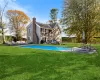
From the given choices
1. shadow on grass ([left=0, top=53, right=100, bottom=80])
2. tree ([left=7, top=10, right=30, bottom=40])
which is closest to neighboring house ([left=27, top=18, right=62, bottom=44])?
tree ([left=7, top=10, right=30, bottom=40])

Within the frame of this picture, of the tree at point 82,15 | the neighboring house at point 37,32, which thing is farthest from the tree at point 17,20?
the tree at point 82,15

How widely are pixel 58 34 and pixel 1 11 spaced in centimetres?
1734

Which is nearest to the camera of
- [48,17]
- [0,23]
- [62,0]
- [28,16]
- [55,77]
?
[55,77]

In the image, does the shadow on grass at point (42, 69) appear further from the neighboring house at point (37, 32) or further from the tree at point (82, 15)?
the neighboring house at point (37, 32)

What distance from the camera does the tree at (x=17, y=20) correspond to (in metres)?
37.8

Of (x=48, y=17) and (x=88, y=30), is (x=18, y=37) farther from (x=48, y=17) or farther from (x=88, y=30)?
(x=88, y=30)

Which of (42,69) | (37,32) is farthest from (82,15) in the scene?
(42,69)

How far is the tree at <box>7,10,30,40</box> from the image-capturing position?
124 ft

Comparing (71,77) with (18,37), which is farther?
(18,37)

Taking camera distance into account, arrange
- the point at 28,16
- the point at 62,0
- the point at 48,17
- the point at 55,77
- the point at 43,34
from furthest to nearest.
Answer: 1. the point at 48,17
2. the point at 28,16
3. the point at 43,34
4. the point at 62,0
5. the point at 55,77

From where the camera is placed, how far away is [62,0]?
25.8 metres

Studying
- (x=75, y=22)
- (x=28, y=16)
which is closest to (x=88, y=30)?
(x=75, y=22)

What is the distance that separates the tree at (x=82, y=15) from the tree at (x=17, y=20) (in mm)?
16658

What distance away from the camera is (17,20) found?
126ft
